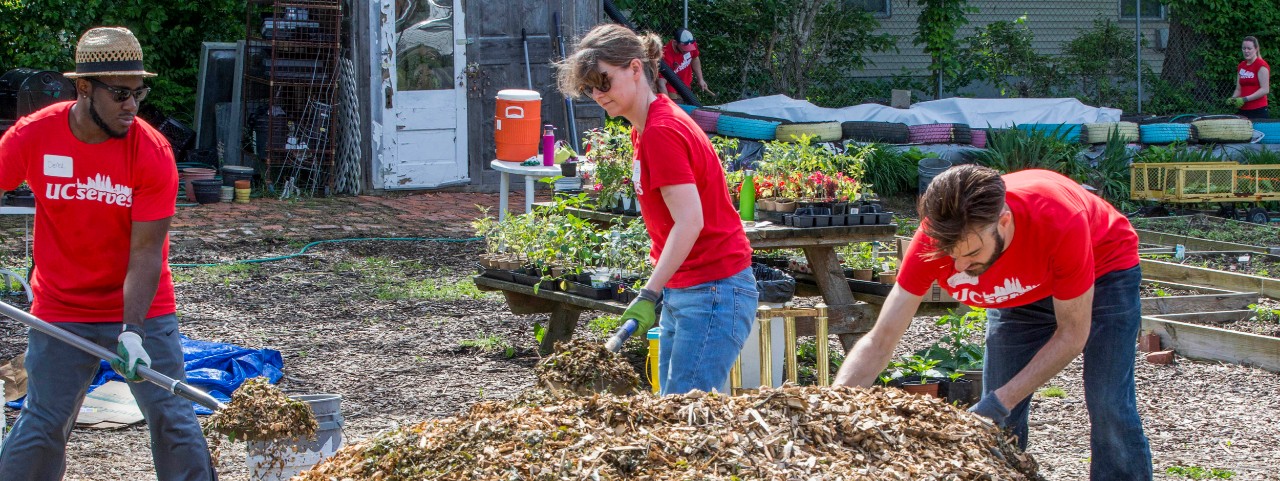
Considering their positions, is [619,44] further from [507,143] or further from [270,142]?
[270,142]

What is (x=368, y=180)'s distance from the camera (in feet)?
43.2

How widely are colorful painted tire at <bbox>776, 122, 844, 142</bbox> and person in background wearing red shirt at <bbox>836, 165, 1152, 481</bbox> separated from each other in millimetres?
9322

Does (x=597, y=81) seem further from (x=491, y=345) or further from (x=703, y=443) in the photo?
(x=491, y=345)

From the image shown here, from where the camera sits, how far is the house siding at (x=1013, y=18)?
1916 centimetres

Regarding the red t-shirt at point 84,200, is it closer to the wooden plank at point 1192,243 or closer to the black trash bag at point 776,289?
the black trash bag at point 776,289

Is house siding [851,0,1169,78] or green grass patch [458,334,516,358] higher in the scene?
house siding [851,0,1169,78]

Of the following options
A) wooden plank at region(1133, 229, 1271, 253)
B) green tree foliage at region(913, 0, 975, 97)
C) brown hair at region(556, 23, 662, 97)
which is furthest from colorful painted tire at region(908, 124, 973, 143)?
brown hair at region(556, 23, 662, 97)

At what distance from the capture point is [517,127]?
9055 mm

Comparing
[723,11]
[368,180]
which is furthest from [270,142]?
[723,11]

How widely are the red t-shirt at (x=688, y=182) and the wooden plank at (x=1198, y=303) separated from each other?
4428 mm

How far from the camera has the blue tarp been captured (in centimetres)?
573

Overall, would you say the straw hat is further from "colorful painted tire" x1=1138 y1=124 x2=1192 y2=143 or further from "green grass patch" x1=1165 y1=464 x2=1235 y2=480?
"colorful painted tire" x1=1138 y1=124 x2=1192 y2=143

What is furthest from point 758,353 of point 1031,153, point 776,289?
point 1031,153

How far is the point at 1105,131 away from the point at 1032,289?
1118 centimetres
